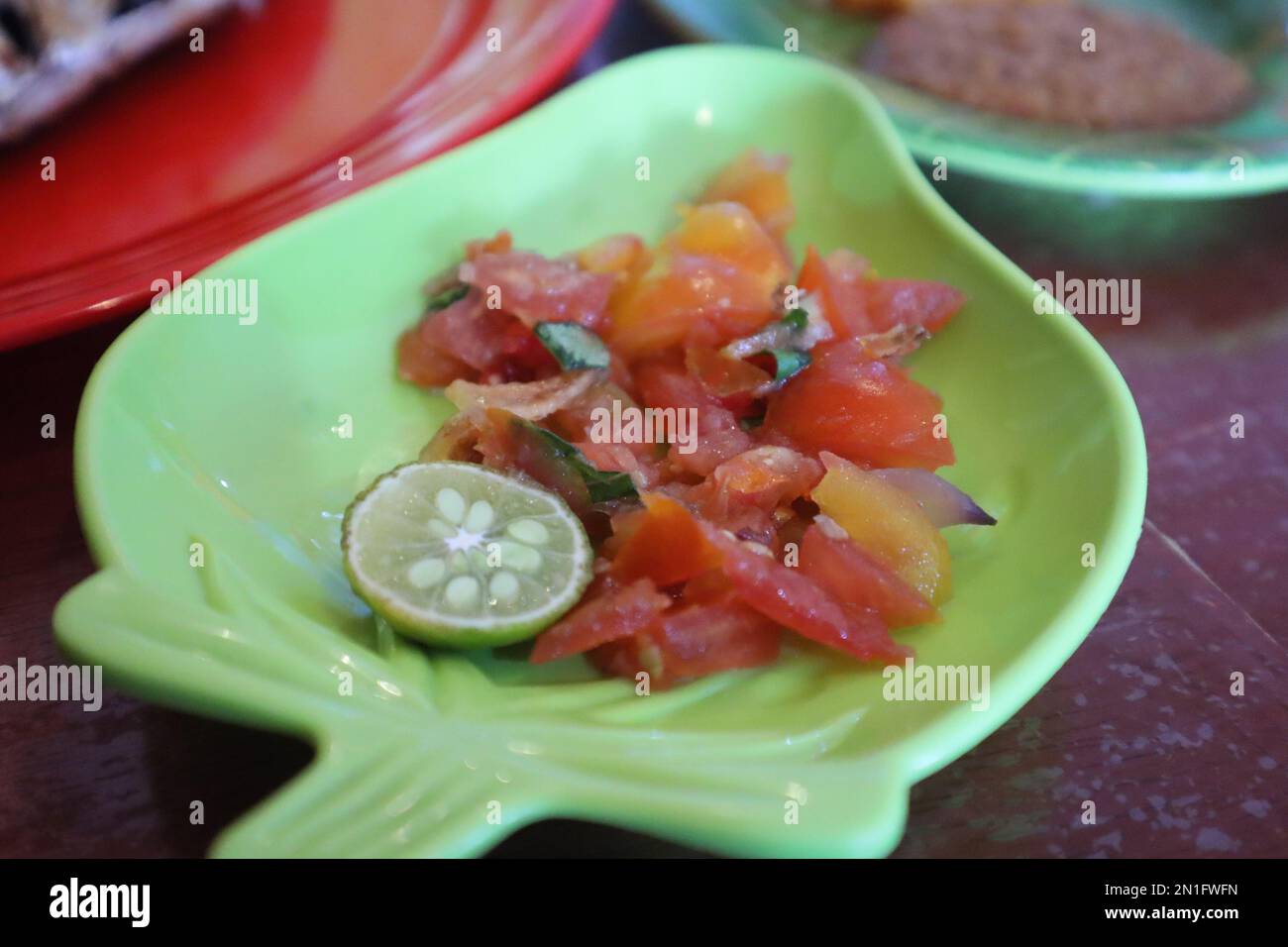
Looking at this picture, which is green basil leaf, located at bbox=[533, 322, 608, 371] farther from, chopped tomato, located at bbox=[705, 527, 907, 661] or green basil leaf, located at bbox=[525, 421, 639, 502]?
chopped tomato, located at bbox=[705, 527, 907, 661]

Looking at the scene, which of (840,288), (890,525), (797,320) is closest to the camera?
(890,525)

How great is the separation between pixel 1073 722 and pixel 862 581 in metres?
0.36

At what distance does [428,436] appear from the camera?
1553mm

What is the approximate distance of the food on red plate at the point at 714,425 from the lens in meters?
1.18

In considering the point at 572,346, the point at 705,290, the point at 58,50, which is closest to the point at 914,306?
the point at 705,290

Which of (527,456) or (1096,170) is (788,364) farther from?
(1096,170)

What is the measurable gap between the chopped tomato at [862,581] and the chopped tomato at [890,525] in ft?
0.07

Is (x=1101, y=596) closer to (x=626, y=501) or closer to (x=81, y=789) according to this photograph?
(x=626, y=501)

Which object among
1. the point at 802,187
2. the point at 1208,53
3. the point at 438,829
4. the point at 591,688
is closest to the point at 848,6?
the point at 1208,53

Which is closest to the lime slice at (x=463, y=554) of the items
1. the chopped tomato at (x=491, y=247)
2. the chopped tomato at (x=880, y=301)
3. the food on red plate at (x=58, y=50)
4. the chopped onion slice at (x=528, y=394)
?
the chopped onion slice at (x=528, y=394)

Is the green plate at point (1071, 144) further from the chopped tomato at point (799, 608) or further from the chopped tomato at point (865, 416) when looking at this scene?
the chopped tomato at point (799, 608)

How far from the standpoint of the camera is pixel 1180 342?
6.28ft

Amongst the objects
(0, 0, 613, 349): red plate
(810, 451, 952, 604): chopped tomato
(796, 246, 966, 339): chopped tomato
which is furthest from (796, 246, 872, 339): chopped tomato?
(0, 0, 613, 349): red plate
